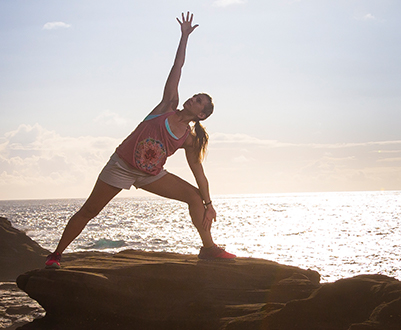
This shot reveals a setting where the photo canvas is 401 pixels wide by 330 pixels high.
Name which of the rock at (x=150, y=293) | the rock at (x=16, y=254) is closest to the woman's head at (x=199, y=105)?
the rock at (x=150, y=293)

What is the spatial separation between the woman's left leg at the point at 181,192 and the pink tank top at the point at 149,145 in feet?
0.67

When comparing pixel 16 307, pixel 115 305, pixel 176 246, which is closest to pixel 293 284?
pixel 115 305

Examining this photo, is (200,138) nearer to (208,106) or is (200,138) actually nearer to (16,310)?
(208,106)

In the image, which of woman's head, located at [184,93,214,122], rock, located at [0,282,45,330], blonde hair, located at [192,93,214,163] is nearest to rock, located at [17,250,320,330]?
blonde hair, located at [192,93,214,163]

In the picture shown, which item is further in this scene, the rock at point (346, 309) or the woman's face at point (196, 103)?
the woman's face at point (196, 103)

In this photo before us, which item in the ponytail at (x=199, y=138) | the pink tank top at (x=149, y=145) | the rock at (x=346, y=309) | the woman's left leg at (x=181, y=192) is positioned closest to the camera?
the rock at (x=346, y=309)

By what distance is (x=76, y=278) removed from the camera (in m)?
5.36

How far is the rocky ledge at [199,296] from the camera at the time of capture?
4.41 meters

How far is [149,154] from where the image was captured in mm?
5504

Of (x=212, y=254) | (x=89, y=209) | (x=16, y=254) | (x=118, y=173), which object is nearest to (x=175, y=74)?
(x=118, y=173)

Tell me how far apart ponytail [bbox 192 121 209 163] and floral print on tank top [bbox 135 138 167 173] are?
1.75 ft

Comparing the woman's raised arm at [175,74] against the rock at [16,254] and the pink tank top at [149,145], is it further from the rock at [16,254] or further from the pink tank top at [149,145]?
the rock at [16,254]

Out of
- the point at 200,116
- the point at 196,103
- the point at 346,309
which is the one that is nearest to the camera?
the point at 346,309

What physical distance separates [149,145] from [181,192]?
2.60 feet
